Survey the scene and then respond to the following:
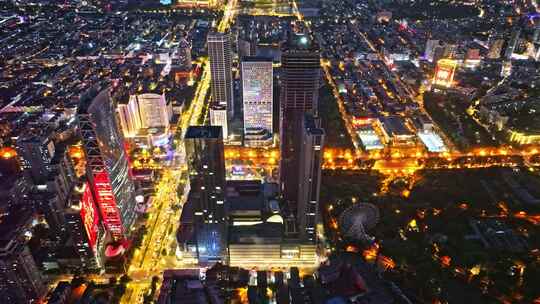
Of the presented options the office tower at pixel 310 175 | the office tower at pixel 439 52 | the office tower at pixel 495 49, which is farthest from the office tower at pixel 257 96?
the office tower at pixel 495 49

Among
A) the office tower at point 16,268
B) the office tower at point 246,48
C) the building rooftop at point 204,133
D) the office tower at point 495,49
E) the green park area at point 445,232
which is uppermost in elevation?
the building rooftop at point 204,133

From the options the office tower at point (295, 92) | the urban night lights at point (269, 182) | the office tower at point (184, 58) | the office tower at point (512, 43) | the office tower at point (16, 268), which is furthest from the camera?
the office tower at point (512, 43)

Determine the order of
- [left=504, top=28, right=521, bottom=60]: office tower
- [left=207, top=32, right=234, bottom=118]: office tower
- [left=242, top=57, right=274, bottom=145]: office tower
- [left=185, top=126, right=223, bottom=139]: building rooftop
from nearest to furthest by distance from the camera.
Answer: [left=185, top=126, right=223, bottom=139]: building rooftop → [left=242, top=57, right=274, bottom=145]: office tower → [left=207, top=32, right=234, bottom=118]: office tower → [left=504, top=28, right=521, bottom=60]: office tower

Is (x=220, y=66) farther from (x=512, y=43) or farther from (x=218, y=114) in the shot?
(x=512, y=43)

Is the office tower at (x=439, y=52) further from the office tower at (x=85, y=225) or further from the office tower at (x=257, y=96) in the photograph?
the office tower at (x=85, y=225)

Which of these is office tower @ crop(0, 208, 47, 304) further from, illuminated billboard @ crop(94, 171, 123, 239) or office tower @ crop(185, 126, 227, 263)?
office tower @ crop(185, 126, 227, 263)

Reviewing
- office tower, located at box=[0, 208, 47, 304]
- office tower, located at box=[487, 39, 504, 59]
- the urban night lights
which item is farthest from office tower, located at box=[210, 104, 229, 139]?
office tower, located at box=[487, 39, 504, 59]

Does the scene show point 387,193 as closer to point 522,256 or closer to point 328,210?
point 328,210
